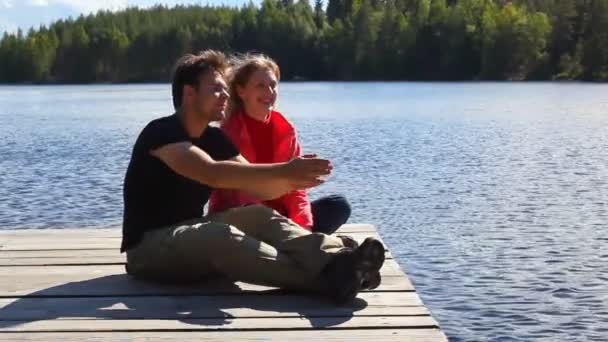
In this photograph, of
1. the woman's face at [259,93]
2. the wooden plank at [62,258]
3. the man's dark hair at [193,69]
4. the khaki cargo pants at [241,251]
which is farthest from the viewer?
the wooden plank at [62,258]

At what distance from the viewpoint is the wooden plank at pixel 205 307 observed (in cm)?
407

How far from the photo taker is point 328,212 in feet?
18.7

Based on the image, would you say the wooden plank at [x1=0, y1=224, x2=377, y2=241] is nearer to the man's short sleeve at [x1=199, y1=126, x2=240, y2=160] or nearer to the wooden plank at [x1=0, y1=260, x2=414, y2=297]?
the wooden plank at [x1=0, y1=260, x2=414, y2=297]

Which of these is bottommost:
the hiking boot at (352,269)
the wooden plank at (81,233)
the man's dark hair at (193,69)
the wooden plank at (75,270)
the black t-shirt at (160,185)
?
the wooden plank at (81,233)

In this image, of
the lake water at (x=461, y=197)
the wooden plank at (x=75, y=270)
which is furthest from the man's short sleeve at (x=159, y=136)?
the lake water at (x=461, y=197)

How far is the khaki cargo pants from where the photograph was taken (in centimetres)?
434

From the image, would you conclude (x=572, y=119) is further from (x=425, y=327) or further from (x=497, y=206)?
(x=425, y=327)

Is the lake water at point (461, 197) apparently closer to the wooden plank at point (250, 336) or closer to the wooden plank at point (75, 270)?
the wooden plank at point (75, 270)

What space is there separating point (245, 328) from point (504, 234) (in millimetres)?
8757

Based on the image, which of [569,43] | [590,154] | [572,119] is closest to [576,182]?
[590,154]

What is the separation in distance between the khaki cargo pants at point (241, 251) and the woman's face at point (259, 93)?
2.35ft

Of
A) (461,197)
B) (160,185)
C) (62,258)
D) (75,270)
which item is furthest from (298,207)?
(461,197)

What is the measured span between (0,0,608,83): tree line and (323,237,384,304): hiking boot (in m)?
80.9

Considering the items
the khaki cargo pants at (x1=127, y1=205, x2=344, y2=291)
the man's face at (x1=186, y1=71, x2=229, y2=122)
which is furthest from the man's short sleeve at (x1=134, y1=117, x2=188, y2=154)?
the khaki cargo pants at (x1=127, y1=205, x2=344, y2=291)
